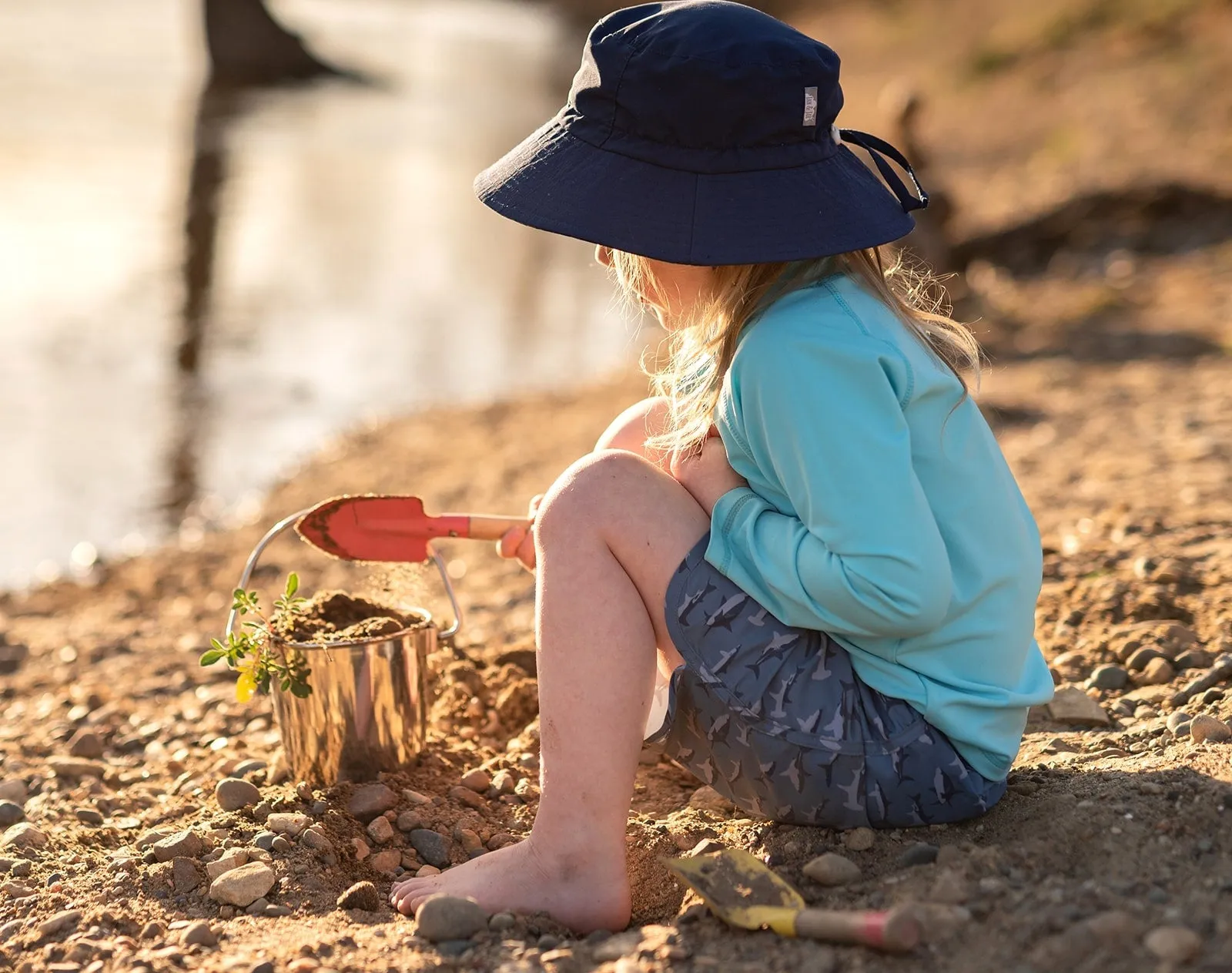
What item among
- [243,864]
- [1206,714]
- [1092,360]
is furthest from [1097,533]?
[1092,360]

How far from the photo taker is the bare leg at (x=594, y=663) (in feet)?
6.48

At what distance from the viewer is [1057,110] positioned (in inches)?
539

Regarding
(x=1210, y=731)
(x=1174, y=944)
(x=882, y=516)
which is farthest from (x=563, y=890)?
(x=1210, y=731)

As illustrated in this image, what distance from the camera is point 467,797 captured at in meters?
2.49

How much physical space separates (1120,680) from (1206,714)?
34cm

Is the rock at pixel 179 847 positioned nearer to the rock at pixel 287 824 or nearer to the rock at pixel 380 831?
the rock at pixel 287 824

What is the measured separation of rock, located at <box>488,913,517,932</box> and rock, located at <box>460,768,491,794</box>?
54 cm

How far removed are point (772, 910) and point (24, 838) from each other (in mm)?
1309

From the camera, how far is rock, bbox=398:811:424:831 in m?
2.38

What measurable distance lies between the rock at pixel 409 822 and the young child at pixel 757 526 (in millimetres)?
293

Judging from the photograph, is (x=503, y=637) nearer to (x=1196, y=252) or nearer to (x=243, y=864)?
(x=243, y=864)

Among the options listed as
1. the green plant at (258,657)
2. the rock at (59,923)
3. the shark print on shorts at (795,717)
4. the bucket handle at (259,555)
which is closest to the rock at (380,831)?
the green plant at (258,657)

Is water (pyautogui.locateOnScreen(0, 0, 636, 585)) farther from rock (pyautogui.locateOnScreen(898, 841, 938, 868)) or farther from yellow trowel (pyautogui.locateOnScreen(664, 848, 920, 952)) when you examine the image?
rock (pyautogui.locateOnScreen(898, 841, 938, 868))

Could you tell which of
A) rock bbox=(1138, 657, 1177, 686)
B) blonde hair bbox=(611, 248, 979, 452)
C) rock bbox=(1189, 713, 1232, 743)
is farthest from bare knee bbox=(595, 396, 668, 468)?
rock bbox=(1138, 657, 1177, 686)
